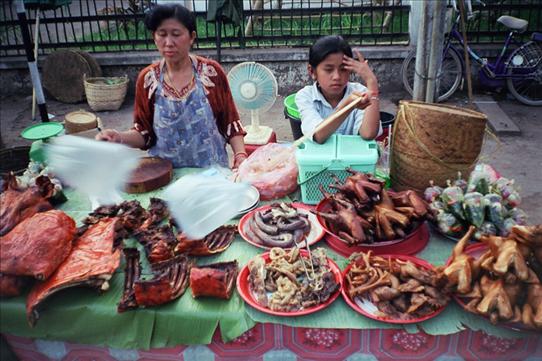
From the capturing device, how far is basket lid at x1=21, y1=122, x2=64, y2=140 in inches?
159

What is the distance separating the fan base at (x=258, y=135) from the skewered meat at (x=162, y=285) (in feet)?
9.13

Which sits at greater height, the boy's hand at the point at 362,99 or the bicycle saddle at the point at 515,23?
the bicycle saddle at the point at 515,23

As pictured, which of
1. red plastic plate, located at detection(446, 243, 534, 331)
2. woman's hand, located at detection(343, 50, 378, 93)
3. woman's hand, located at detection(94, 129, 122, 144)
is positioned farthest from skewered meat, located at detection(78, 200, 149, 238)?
red plastic plate, located at detection(446, 243, 534, 331)

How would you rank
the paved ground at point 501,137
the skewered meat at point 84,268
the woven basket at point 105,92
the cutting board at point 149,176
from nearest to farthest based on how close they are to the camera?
the skewered meat at point 84,268, the cutting board at point 149,176, the paved ground at point 501,137, the woven basket at point 105,92

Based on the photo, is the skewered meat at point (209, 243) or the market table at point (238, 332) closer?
the market table at point (238, 332)

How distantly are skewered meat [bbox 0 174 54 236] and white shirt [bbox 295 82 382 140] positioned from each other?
1.57 metres

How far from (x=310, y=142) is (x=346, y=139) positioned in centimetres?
21

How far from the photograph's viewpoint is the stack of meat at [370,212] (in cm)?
198

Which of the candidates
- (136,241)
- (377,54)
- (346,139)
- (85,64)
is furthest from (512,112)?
(85,64)

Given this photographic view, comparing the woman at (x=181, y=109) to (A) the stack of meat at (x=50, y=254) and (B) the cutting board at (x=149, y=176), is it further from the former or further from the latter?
(A) the stack of meat at (x=50, y=254)

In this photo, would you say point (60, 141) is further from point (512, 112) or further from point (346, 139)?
point (512, 112)

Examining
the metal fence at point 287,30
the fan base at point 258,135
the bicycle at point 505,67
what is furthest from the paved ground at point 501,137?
the fan base at point 258,135

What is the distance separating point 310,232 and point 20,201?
1.51 meters

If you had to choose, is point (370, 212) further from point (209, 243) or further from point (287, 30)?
point (287, 30)
